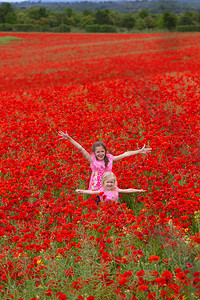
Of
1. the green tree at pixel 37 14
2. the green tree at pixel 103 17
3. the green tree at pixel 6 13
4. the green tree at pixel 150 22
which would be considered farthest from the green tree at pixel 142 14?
the green tree at pixel 6 13

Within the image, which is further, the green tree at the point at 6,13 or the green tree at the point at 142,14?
the green tree at the point at 6,13

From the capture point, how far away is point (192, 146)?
638 centimetres

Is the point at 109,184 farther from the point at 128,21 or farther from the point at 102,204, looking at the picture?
the point at 128,21

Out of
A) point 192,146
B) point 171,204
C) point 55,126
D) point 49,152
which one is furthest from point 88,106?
point 171,204

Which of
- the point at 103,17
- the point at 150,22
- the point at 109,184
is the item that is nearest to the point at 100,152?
the point at 109,184

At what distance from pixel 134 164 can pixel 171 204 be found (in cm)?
163

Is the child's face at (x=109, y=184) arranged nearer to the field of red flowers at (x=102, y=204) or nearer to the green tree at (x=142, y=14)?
the field of red flowers at (x=102, y=204)

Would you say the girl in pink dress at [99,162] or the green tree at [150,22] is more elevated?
the green tree at [150,22]

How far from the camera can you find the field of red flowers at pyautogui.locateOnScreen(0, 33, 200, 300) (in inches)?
124

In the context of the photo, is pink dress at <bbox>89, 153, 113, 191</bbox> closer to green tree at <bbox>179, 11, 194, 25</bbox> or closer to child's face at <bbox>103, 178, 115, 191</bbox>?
child's face at <bbox>103, 178, 115, 191</bbox>

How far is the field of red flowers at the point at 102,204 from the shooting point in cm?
316

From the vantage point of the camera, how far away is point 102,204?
417cm

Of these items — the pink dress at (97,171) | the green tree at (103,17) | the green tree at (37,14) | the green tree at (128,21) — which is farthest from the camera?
the green tree at (37,14)

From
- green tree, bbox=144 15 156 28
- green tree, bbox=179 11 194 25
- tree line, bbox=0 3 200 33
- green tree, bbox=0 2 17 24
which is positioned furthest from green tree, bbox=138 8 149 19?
green tree, bbox=179 11 194 25
